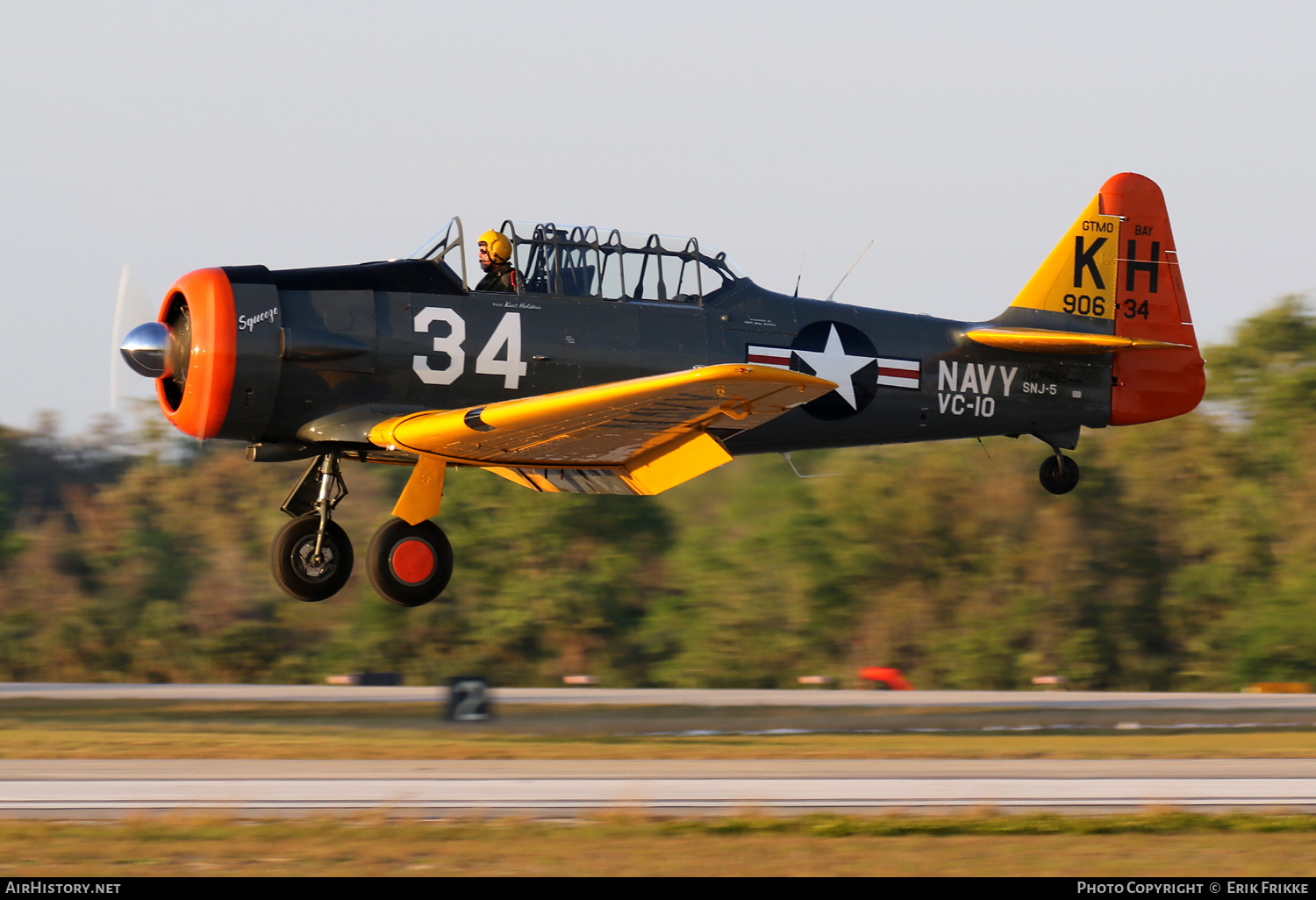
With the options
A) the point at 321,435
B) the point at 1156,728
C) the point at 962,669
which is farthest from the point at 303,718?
the point at 962,669

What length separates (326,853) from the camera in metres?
7.97

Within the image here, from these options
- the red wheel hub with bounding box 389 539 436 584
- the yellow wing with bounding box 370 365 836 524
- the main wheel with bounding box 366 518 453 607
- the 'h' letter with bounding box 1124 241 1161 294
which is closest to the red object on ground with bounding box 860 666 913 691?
the 'h' letter with bounding box 1124 241 1161 294

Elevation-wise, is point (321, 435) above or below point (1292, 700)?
above

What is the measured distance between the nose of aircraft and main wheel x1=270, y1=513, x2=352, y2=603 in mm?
1387

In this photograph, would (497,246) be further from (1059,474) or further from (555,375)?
(1059,474)

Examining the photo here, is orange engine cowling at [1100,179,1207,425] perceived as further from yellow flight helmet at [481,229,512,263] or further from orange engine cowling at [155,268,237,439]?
orange engine cowling at [155,268,237,439]

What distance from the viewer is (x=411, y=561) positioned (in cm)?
978

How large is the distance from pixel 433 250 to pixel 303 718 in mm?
9834

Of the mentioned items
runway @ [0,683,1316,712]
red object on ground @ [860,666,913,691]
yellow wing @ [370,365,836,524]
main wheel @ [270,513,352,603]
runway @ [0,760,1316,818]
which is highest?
yellow wing @ [370,365,836,524]

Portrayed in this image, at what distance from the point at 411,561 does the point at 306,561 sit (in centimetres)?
75

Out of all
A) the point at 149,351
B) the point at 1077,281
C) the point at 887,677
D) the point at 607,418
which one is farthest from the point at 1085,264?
the point at 887,677

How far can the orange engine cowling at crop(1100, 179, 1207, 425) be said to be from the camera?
11797mm

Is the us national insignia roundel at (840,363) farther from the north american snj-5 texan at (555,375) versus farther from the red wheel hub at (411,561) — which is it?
the red wheel hub at (411,561)
